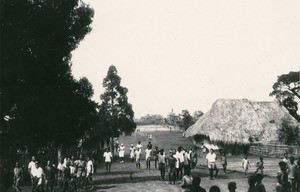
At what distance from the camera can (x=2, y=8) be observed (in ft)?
71.7

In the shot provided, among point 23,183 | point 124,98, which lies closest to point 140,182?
point 23,183

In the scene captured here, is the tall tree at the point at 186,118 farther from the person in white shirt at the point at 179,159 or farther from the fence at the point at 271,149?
the person in white shirt at the point at 179,159

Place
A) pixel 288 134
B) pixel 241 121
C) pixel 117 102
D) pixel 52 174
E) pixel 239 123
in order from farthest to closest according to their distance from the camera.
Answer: pixel 117 102 < pixel 241 121 < pixel 239 123 < pixel 288 134 < pixel 52 174

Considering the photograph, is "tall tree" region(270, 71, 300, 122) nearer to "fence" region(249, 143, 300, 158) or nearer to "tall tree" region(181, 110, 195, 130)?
"fence" region(249, 143, 300, 158)

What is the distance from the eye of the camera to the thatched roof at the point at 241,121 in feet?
153

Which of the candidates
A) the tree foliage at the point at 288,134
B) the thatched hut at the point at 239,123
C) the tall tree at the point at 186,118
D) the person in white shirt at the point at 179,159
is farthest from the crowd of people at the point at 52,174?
the tall tree at the point at 186,118

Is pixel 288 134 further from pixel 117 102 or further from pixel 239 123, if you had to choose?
pixel 117 102

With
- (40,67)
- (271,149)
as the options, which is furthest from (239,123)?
(40,67)

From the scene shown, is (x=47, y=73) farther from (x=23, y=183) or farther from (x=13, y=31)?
(x=23, y=183)

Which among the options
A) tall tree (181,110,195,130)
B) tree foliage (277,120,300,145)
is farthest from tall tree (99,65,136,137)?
tall tree (181,110,195,130)

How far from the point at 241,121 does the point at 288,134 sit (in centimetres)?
555

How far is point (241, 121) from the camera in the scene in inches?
1953

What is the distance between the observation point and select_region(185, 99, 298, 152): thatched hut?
46375 millimetres

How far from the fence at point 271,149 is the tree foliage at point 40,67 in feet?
76.5
